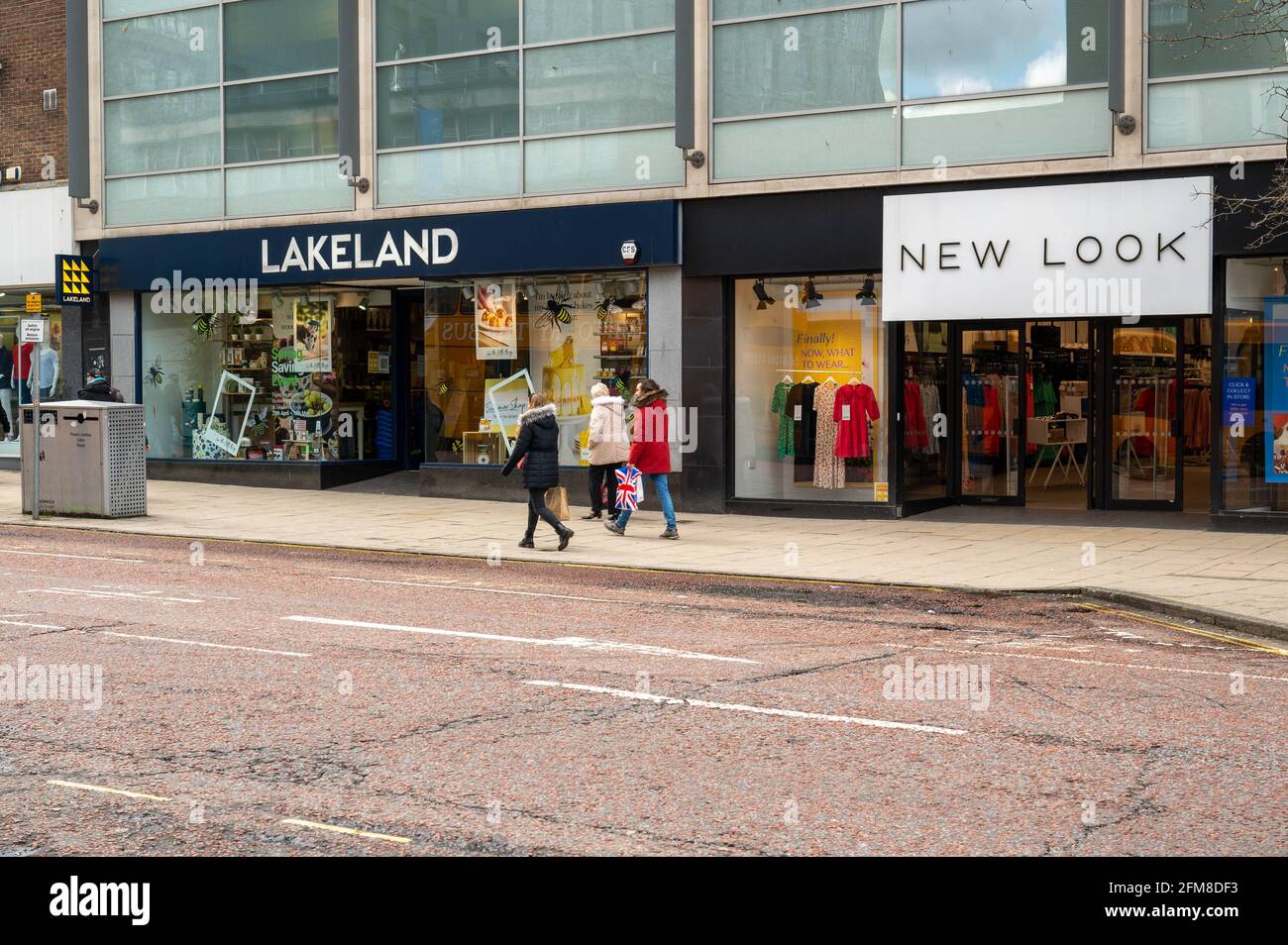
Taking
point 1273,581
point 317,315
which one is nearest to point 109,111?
point 317,315

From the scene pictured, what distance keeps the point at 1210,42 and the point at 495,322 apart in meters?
10.6

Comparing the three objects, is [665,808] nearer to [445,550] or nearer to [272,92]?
[445,550]

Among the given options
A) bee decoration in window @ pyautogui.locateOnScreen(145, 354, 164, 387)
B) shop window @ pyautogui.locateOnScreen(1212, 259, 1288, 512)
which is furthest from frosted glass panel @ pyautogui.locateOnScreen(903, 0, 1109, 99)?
bee decoration in window @ pyautogui.locateOnScreen(145, 354, 164, 387)

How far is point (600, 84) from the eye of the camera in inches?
857

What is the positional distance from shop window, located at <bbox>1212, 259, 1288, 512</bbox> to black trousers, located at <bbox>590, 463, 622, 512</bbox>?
24.3 feet

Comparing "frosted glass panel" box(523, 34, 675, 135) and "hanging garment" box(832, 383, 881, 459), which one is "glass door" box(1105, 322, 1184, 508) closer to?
"hanging garment" box(832, 383, 881, 459)

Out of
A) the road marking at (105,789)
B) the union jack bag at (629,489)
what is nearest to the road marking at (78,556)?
the union jack bag at (629,489)

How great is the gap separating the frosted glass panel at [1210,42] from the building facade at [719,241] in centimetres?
4

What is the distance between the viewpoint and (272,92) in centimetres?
2478

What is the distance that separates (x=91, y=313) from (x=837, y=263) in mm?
14052

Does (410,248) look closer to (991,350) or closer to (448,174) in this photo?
(448,174)

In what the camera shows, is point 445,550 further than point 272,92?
No

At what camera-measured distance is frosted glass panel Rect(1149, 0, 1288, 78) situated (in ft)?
57.2

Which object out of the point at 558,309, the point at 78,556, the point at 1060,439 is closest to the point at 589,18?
the point at 558,309
